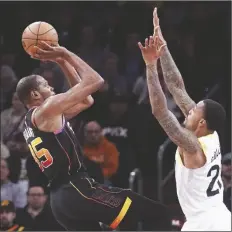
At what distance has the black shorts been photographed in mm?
6688

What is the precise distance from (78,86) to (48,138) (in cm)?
54

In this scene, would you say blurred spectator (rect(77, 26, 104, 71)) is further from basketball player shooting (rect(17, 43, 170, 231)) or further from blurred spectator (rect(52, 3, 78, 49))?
basketball player shooting (rect(17, 43, 170, 231))

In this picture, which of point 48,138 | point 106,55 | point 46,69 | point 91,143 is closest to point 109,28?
point 106,55

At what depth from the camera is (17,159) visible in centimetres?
1095

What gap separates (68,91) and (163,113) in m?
0.95

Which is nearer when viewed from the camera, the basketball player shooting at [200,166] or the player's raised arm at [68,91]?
the basketball player shooting at [200,166]

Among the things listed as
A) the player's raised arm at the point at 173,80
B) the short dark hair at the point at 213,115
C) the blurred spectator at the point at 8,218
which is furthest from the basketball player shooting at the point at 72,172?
the blurred spectator at the point at 8,218

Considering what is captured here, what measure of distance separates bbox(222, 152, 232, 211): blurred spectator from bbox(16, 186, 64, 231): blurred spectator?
2.14 metres

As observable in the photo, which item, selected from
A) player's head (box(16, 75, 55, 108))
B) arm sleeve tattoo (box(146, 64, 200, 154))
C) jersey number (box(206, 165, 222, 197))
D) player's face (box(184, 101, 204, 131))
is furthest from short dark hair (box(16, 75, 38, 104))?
jersey number (box(206, 165, 222, 197))

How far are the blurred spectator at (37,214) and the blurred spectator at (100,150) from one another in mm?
919

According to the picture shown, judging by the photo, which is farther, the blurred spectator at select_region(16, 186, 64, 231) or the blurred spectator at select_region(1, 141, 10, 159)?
the blurred spectator at select_region(1, 141, 10, 159)

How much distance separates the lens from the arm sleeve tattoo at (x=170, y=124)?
19.8 feet

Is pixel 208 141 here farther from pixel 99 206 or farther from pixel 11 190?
pixel 11 190

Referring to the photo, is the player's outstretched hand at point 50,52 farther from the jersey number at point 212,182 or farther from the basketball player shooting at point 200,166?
the jersey number at point 212,182
